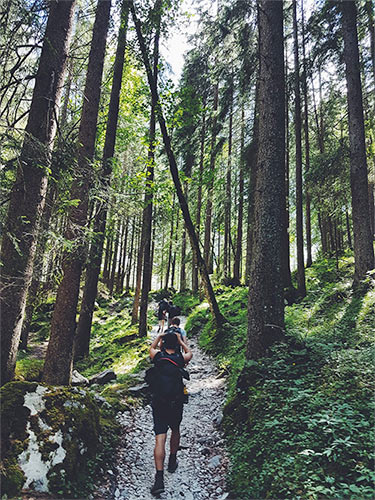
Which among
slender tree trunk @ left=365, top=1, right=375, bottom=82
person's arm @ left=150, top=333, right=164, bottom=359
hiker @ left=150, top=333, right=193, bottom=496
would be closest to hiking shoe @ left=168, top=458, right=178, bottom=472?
hiker @ left=150, top=333, right=193, bottom=496

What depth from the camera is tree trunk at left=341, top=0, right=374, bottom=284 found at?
9.02 metres

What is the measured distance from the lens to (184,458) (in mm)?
4730

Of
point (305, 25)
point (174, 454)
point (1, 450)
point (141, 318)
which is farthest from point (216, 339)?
point (305, 25)

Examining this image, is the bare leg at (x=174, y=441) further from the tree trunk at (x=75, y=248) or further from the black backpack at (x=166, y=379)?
the tree trunk at (x=75, y=248)

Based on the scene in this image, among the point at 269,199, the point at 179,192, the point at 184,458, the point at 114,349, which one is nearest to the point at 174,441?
the point at 184,458

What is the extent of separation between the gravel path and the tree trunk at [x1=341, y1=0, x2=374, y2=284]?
237 inches

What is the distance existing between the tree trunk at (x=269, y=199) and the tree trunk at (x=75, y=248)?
11.7 ft

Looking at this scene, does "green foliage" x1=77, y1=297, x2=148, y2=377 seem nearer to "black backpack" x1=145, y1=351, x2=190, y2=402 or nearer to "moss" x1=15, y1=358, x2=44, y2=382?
"moss" x1=15, y1=358, x2=44, y2=382

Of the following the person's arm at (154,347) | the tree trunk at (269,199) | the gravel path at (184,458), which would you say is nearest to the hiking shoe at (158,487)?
the gravel path at (184,458)

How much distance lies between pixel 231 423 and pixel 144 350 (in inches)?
229

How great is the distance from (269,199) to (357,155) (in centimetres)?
527

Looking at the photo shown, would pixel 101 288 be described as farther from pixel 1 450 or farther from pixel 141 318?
pixel 1 450

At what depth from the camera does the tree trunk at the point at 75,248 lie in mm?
5254

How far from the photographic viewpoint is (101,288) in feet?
80.7
